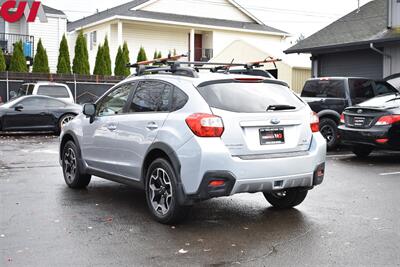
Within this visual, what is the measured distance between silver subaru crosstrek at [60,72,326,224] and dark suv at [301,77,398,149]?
721cm

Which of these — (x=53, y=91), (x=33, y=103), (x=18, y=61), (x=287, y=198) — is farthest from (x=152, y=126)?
(x=18, y=61)

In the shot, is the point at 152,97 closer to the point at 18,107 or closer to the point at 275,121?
the point at 275,121

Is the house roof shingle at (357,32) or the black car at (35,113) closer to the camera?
the black car at (35,113)

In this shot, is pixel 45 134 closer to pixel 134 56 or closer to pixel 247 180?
pixel 247 180

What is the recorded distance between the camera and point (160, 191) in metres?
6.38

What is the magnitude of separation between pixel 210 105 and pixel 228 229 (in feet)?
4.44

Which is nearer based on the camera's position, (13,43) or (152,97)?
(152,97)

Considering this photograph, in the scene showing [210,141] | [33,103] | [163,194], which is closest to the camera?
[210,141]

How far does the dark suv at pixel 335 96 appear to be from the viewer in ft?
46.1

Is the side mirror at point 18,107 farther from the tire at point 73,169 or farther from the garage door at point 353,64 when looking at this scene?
the garage door at point 353,64

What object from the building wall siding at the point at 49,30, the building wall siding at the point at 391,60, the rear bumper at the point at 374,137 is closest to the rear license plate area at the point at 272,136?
the rear bumper at the point at 374,137

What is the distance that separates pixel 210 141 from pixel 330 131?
348 inches

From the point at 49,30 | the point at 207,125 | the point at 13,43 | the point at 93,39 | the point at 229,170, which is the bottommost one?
the point at 229,170

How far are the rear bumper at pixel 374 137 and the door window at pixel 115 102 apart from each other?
6039 millimetres
